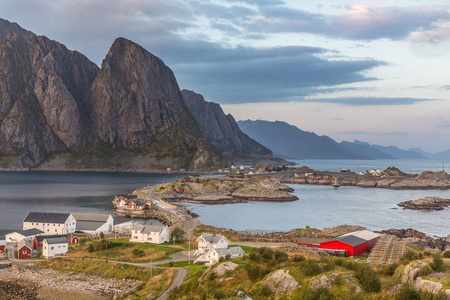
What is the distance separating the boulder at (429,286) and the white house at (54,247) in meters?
50.2

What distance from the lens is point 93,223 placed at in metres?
84.9

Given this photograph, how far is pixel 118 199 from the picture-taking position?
418 feet

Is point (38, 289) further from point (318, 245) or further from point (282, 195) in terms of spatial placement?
point (282, 195)

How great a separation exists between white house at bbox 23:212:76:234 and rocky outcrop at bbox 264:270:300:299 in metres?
55.7

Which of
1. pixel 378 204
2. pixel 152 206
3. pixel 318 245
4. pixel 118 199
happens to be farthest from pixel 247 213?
pixel 318 245

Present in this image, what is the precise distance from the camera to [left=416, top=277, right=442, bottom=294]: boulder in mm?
25341

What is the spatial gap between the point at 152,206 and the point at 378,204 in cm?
7233

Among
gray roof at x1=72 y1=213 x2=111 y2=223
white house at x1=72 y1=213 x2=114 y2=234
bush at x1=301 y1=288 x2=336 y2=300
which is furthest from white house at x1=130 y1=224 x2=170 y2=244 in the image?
bush at x1=301 y1=288 x2=336 y2=300

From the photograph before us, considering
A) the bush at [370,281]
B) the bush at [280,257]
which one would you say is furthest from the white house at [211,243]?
the bush at [370,281]

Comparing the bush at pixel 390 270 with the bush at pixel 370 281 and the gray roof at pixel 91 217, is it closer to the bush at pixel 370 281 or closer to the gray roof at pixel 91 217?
the bush at pixel 370 281

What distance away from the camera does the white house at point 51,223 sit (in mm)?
79250

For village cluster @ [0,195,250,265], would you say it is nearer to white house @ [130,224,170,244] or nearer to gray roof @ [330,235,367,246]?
white house @ [130,224,170,244]

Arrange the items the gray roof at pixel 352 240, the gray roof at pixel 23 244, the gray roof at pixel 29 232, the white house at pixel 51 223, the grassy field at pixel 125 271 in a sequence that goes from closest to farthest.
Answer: the grassy field at pixel 125 271 → the gray roof at pixel 352 240 → the gray roof at pixel 23 244 → the gray roof at pixel 29 232 → the white house at pixel 51 223

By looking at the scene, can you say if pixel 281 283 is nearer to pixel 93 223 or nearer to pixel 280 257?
pixel 280 257
